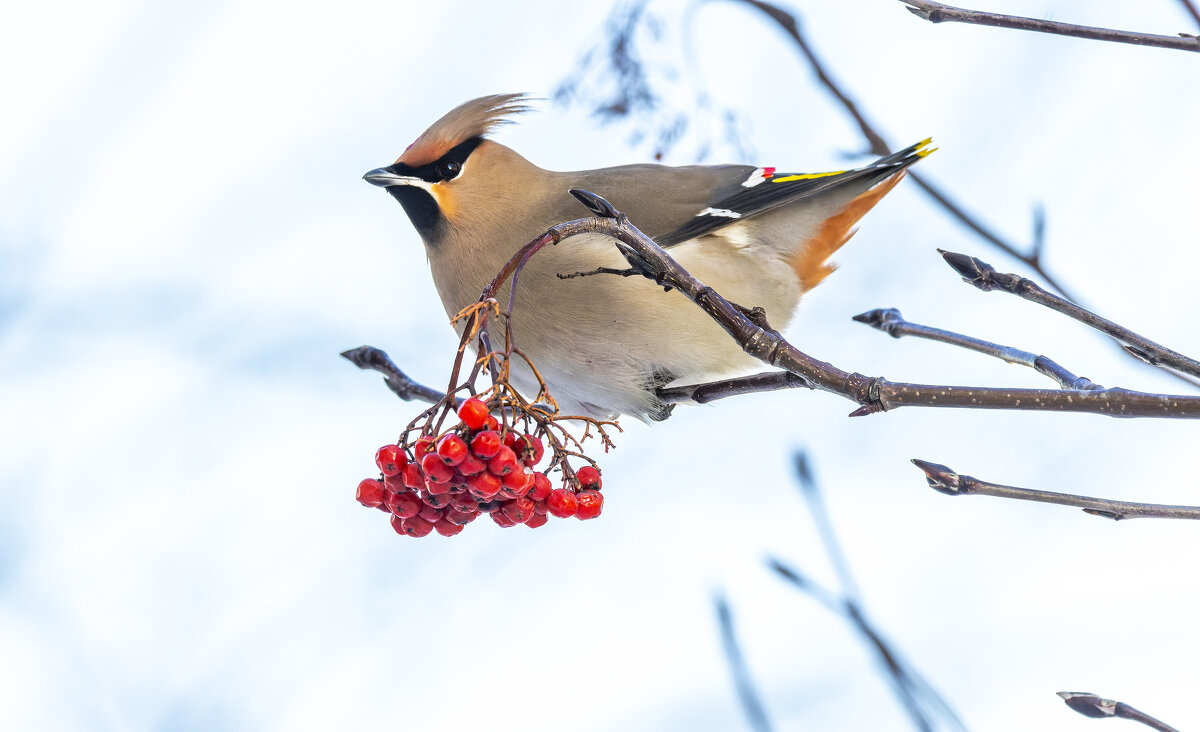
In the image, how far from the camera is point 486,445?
29.9 inches

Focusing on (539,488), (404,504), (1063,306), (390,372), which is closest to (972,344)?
(1063,306)

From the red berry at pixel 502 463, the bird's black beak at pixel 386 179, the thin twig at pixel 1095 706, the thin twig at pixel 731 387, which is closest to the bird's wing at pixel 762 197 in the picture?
the thin twig at pixel 731 387

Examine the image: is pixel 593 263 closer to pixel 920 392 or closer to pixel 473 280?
pixel 473 280

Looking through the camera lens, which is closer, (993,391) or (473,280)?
(993,391)

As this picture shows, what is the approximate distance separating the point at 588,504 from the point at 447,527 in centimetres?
14

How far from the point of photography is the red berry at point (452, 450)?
0.75 meters

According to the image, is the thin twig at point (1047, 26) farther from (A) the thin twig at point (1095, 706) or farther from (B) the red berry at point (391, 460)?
(B) the red berry at point (391, 460)

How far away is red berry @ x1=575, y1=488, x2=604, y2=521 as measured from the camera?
2.83 feet

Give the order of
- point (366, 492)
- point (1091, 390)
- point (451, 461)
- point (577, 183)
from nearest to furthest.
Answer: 1. point (1091, 390)
2. point (451, 461)
3. point (366, 492)
4. point (577, 183)

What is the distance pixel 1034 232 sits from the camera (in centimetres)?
88

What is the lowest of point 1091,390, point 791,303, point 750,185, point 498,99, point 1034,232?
point 1091,390

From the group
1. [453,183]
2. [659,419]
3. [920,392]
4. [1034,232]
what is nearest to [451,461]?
[920,392]

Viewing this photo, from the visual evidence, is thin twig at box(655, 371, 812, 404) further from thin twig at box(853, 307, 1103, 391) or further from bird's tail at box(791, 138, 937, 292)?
bird's tail at box(791, 138, 937, 292)

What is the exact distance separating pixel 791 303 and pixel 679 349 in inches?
8.8
